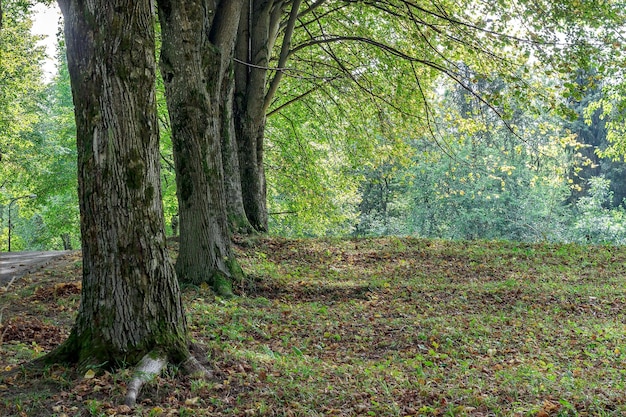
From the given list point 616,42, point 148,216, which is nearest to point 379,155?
point 616,42

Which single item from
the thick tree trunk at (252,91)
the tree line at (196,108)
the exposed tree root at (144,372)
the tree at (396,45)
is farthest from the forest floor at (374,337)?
the tree at (396,45)

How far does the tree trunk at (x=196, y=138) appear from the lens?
923 centimetres

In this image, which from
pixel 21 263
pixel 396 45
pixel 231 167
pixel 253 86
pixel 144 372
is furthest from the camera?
pixel 396 45

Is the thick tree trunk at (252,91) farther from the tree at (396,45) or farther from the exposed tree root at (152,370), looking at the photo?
the exposed tree root at (152,370)

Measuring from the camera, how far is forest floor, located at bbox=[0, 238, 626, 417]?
16.7ft

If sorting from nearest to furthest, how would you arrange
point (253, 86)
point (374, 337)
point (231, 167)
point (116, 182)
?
point (116, 182) → point (374, 337) → point (231, 167) → point (253, 86)

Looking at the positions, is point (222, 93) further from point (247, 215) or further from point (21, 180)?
point (21, 180)

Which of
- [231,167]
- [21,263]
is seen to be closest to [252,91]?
[231,167]

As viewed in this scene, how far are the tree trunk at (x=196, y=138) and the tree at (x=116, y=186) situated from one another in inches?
153

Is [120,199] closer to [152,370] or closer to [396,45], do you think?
[152,370]

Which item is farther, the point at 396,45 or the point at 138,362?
the point at 396,45

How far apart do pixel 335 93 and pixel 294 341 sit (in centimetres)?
1300

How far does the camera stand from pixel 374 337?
8.30m

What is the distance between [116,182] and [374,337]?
14.6ft
